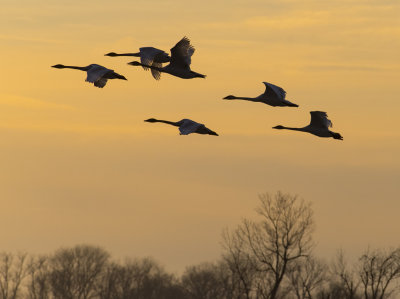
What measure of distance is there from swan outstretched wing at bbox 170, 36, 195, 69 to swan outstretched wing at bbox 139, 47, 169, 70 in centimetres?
83

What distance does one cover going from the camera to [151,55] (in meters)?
52.5

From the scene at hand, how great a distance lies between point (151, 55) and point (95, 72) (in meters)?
3.58

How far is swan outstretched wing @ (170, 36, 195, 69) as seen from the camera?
51319mm

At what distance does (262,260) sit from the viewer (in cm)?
11225

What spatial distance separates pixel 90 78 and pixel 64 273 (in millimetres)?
151948

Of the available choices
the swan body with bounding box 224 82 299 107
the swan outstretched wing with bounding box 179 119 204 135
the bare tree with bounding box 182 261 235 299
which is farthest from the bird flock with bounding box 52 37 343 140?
the bare tree with bounding box 182 261 235 299

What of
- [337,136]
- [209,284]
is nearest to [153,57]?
[337,136]

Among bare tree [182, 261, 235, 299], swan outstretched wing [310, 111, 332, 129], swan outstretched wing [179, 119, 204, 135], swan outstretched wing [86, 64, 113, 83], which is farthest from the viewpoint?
bare tree [182, 261, 235, 299]

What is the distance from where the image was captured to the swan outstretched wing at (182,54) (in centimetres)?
5132

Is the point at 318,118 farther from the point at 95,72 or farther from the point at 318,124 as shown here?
the point at 95,72

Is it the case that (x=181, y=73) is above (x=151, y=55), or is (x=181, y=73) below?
below

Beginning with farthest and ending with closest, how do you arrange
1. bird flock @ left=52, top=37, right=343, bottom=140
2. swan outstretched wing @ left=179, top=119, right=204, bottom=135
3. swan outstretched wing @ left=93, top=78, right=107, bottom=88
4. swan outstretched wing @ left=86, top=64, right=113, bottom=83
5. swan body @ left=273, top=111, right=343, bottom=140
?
swan outstretched wing @ left=93, top=78, right=107, bottom=88, swan body @ left=273, top=111, right=343, bottom=140, bird flock @ left=52, top=37, right=343, bottom=140, swan outstretched wing @ left=86, top=64, right=113, bottom=83, swan outstretched wing @ left=179, top=119, right=204, bottom=135

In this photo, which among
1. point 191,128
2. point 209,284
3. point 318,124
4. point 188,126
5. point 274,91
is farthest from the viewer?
point 209,284

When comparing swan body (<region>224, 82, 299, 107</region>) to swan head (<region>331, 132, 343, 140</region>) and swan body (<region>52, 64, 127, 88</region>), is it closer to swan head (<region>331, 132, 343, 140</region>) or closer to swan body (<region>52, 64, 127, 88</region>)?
swan head (<region>331, 132, 343, 140</region>)
